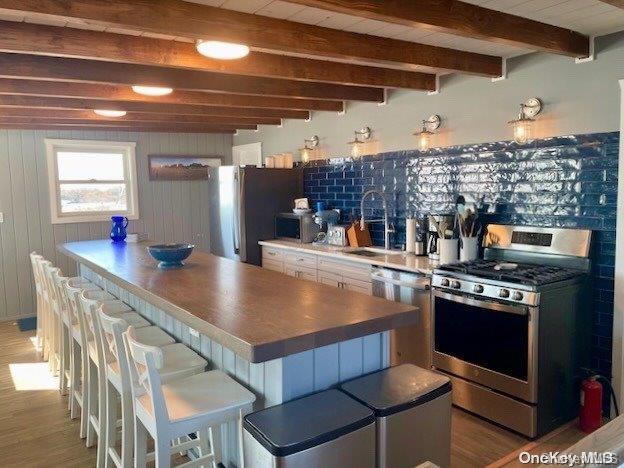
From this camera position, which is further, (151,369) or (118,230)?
(118,230)

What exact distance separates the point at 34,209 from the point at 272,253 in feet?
9.36

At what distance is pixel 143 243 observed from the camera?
4508 mm

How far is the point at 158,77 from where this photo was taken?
331 centimetres

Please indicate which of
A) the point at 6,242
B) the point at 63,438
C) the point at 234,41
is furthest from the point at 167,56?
the point at 6,242

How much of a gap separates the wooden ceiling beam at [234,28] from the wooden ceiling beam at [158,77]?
0.60m

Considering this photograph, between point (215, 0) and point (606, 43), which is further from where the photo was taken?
point (606, 43)

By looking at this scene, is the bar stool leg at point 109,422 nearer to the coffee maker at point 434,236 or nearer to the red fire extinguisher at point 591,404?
the coffee maker at point 434,236

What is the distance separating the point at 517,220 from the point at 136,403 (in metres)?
2.67

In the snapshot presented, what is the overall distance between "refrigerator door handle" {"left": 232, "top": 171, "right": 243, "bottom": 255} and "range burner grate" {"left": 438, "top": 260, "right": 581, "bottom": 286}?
2.68 meters

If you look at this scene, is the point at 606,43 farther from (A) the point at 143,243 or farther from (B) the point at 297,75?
(A) the point at 143,243

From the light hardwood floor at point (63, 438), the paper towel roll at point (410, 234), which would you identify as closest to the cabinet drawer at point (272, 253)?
the paper towel roll at point (410, 234)

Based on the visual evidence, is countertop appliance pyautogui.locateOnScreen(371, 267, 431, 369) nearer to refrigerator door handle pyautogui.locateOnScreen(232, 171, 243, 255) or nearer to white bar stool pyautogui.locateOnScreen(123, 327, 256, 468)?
white bar stool pyautogui.locateOnScreen(123, 327, 256, 468)

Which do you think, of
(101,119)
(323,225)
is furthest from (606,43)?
(101,119)

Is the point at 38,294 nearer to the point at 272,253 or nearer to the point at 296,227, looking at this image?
the point at 272,253
